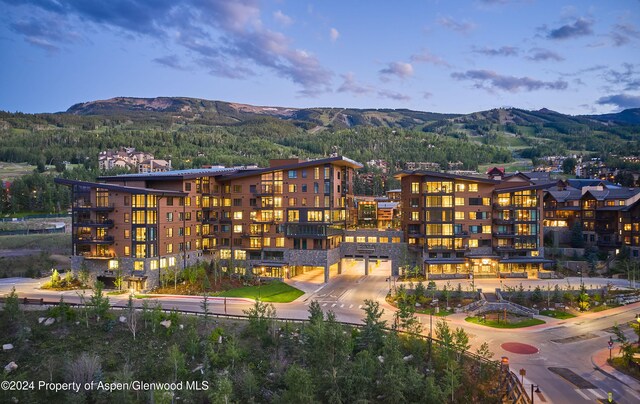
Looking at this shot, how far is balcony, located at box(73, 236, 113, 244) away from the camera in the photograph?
56.0m

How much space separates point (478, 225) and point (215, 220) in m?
42.1

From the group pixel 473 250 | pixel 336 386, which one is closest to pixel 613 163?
pixel 473 250

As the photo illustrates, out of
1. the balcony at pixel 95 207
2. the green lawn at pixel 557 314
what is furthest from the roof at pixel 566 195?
the balcony at pixel 95 207

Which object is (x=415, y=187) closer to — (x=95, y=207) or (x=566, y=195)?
(x=566, y=195)

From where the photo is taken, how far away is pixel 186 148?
194750 millimetres

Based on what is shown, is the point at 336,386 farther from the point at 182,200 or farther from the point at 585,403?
the point at 182,200

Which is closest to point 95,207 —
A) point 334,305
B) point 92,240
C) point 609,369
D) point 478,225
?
point 92,240

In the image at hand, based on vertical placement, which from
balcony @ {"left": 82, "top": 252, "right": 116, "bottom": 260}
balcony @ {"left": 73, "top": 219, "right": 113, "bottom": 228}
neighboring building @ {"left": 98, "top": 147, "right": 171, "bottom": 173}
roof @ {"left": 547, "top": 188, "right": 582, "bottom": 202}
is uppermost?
neighboring building @ {"left": 98, "top": 147, "right": 171, "bottom": 173}

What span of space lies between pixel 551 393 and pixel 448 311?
19176 millimetres

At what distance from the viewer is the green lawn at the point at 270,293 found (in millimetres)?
52719

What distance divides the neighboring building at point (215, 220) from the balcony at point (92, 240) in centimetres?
13

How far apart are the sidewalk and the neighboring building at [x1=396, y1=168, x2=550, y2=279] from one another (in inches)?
1108

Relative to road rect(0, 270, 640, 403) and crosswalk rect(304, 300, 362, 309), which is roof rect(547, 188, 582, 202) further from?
crosswalk rect(304, 300, 362, 309)

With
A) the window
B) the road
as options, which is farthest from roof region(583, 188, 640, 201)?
the window
